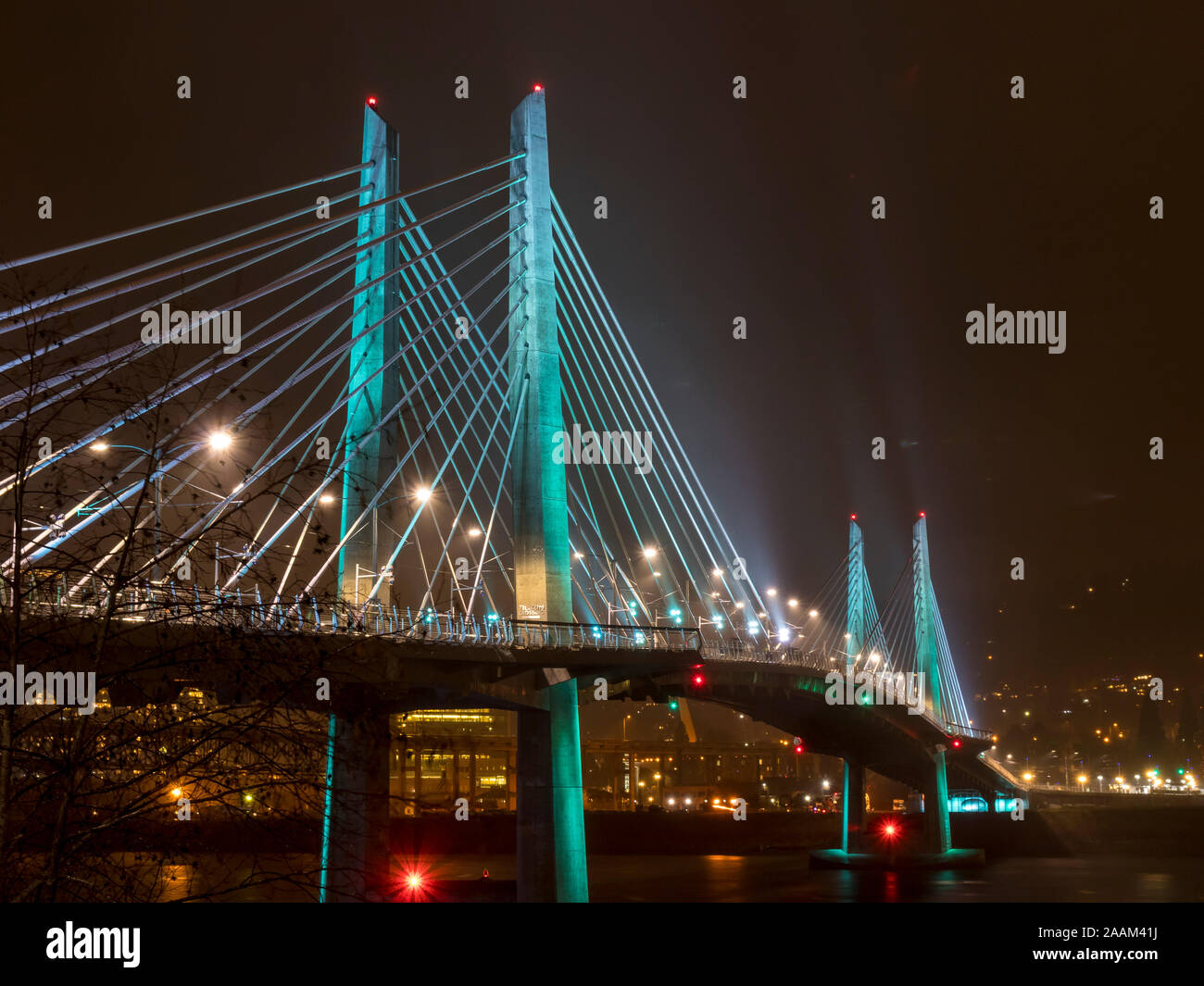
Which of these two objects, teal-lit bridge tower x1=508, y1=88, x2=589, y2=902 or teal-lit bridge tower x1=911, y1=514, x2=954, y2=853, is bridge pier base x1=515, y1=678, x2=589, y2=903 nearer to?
teal-lit bridge tower x1=508, y1=88, x2=589, y2=902

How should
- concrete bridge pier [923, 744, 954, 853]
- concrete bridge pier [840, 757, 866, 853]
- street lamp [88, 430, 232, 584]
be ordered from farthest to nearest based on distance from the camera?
concrete bridge pier [840, 757, 866, 853]
concrete bridge pier [923, 744, 954, 853]
street lamp [88, 430, 232, 584]

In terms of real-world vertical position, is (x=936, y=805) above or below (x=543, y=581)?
below

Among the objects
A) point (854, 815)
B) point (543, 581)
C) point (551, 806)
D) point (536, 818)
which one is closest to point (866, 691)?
point (551, 806)

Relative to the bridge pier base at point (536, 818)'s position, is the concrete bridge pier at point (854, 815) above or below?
below

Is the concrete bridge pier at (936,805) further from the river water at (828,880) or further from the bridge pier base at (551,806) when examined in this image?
the bridge pier base at (551,806)

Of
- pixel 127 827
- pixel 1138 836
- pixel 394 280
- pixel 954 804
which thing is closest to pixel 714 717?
pixel 954 804

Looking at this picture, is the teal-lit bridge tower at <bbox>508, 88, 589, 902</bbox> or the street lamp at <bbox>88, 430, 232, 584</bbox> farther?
the teal-lit bridge tower at <bbox>508, 88, 589, 902</bbox>

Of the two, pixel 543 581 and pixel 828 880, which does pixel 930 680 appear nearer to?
pixel 828 880

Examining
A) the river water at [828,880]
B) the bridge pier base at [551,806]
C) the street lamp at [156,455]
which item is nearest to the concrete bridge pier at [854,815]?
the river water at [828,880]

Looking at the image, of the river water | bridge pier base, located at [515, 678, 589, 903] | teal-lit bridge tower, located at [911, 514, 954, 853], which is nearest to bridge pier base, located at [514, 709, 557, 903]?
bridge pier base, located at [515, 678, 589, 903]

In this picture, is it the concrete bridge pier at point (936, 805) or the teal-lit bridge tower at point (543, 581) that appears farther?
the concrete bridge pier at point (936, 805)
